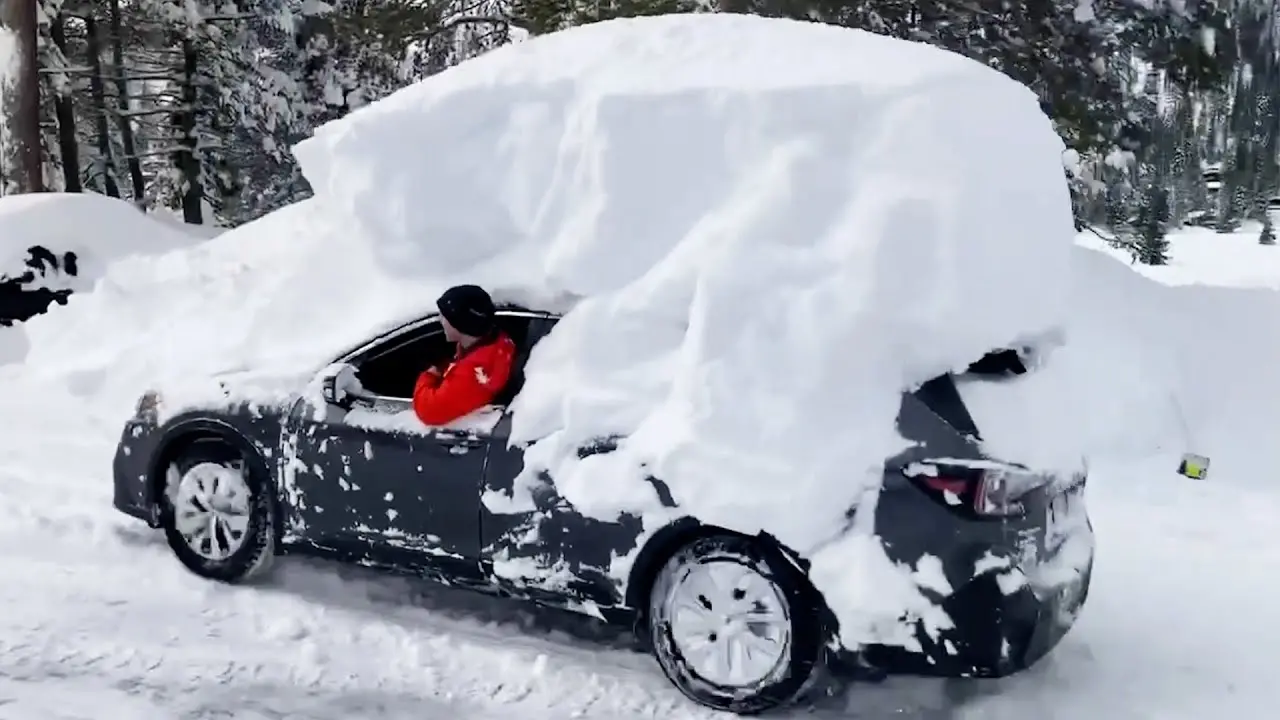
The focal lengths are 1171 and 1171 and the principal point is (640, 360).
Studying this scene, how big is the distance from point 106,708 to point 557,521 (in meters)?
1.74

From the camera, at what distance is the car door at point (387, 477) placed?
4777 mm

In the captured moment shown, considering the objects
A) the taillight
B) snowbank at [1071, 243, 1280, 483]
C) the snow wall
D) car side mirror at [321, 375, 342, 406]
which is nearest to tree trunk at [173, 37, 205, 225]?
snowbank at [1071, 243, 1280, 483]

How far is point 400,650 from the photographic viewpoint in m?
4.78

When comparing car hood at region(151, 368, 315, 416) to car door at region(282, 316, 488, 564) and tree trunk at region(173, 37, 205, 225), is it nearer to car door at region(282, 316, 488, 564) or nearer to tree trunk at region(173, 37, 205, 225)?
car door at region(282, 316, 488, 564)

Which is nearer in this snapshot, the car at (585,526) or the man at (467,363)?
the car at (585,526)

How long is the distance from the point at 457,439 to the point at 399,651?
0.89m

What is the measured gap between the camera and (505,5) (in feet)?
52.4

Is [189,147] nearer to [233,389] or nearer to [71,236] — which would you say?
[71,236]

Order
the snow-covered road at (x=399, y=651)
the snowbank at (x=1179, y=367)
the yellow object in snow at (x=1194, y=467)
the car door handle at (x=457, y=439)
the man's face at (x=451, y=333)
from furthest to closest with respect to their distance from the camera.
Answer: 1. the snowbank at (x=1179, y=367)
2. the yellow object in snow at (x=1194, y=467)
3. the man's face at (x=451, y=333)
4. the car door handle at (x=457, y=439)
5. the snow-covered road at (x=399, y=651)

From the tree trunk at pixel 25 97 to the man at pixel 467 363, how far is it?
47.2 ft

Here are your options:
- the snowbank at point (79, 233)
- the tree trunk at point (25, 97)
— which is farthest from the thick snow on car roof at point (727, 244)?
the tree trunk at point (25, 97)

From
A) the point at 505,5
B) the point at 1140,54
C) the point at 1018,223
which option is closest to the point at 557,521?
the point at 1018,223

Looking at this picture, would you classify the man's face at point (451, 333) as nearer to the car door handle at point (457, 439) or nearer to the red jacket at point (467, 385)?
the red jacket at point (467, 385)

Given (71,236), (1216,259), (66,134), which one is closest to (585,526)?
(71,236)
